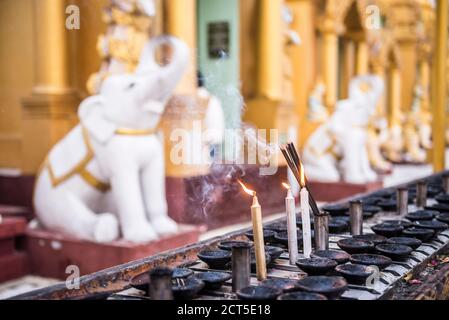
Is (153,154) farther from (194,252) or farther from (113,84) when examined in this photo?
(194,252)

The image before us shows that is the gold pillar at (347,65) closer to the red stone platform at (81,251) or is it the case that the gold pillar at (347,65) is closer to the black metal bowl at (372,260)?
the red stone platform at (81,251)

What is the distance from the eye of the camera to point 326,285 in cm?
154

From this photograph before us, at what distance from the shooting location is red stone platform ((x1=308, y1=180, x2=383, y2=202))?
7.30 m

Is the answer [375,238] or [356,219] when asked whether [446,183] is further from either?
[375,238]

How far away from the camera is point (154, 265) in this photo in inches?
72.9

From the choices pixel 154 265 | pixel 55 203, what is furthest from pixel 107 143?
pixel 154 265

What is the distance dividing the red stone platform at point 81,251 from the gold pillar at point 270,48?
336 cm

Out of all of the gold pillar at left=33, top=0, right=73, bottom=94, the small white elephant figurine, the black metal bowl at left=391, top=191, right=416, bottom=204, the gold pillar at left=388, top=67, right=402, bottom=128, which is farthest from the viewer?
the gold pillar at left=388, top=67, right=402, bottom=128

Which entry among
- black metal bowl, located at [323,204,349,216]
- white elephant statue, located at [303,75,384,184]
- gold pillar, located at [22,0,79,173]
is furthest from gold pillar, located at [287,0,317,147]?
black metal bowl, located at [323,204,349,216]

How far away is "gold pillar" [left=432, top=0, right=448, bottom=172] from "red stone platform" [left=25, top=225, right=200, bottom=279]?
3002 mm

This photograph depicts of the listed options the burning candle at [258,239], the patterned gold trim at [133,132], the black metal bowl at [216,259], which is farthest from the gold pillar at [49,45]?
the burning candle at [258,239]

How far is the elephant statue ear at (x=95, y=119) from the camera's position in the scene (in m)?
4.13

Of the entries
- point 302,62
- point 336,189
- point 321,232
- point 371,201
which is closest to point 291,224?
point 321,232

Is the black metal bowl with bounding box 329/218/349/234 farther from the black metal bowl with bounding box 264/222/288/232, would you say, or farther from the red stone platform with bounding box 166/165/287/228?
the red stone platform with bounding box 166/165/287/228
